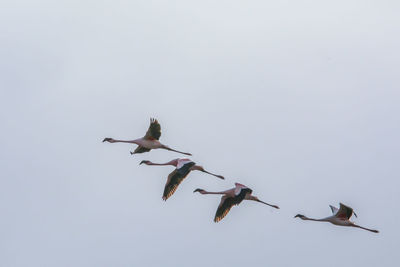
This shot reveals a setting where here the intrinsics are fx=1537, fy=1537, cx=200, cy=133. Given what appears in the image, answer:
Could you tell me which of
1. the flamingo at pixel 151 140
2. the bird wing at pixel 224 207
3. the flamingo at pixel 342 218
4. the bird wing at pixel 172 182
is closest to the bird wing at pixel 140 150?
the flamingo at pixel 151 140

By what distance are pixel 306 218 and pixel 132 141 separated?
A: 869 cm

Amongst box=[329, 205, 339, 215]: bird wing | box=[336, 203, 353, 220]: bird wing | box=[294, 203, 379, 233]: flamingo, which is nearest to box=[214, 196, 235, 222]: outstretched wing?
box=[294, 203, 379, 233]: flamingo

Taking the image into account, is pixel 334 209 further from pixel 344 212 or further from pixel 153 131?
pixel 153 131

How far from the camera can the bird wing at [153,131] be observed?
6803 cm

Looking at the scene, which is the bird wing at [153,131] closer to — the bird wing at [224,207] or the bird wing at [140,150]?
the bird wing at [140,150]

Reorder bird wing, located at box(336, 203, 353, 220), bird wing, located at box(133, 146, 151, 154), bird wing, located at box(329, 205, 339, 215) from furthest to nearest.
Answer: bird wing, located at box(133, 146, 151, 154)
bird wing, located at box(329, 205, 339, 215)
bird wing, located at box(336, 203, 353, 220)

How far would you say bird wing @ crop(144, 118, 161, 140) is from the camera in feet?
223

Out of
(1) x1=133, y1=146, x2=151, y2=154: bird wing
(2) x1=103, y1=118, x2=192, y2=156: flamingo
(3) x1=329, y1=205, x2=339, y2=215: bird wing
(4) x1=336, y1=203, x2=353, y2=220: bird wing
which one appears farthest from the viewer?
(1) x1=133, y1=146, x2=151, y2=154: bird wing

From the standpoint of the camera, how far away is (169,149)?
6944 cm

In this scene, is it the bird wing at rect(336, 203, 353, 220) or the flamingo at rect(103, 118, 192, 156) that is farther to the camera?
the flamingo at rect(103, 118, 192, 156)

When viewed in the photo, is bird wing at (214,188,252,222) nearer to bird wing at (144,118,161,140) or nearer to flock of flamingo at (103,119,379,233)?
flock of flamingo at (103,119,379,233)

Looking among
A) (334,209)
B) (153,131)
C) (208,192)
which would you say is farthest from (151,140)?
(334,209)

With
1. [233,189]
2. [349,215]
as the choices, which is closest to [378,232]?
[349,215]

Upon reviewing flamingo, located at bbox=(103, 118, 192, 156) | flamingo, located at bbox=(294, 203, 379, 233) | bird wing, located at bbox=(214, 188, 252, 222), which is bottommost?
bird wing, located at bbox=(214, 188, 252, 222)
